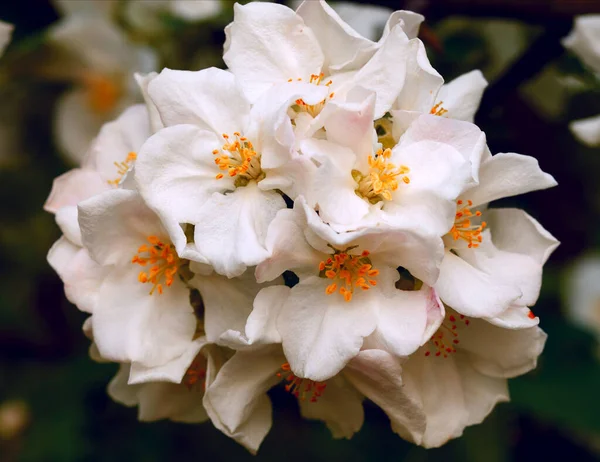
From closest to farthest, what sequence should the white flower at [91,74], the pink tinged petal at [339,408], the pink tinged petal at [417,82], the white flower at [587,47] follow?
the pink tinged petal at [417,82] < the pink tinged petal at [339,408] < the white flower at [587,47] < the white flower at [91,74]

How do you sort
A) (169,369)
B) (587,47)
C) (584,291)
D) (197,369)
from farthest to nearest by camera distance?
(584,291)
(587,47)
(197,369)
(169,369)

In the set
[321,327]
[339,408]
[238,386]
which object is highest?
[321,327]

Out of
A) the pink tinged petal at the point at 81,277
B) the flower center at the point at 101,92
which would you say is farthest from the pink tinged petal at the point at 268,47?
the flower center at the point at 101,92

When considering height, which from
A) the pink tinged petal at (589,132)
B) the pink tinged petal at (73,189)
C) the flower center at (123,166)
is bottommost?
the pink tinged petal at (589,132)

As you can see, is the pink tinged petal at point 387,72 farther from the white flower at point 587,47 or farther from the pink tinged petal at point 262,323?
the white flower at point 587,47

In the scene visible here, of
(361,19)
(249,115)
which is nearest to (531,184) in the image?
(249,115)

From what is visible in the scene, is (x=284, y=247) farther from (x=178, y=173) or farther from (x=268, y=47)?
(x=268, y=47)

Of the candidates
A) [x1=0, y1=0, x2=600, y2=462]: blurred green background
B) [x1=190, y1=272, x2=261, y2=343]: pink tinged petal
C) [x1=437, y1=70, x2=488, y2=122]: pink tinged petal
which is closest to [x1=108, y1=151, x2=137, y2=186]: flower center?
[x1=190, y1=272, x2=261, y2=343]: pink tinged petal

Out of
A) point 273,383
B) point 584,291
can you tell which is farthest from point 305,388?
point 584,291
